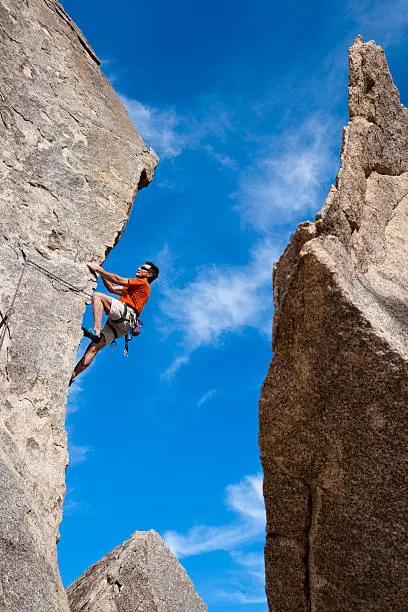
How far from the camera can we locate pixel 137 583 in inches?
284

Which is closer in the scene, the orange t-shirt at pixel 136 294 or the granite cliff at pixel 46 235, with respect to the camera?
the granite cliff at pixel 46 235

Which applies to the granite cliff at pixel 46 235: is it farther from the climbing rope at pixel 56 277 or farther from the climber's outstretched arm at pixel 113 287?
the climber's outstretched arm at pixel 113 287

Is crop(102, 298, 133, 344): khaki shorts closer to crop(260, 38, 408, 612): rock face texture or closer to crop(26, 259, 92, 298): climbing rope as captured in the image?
crop(26, 259, 92, 298): climbing rope

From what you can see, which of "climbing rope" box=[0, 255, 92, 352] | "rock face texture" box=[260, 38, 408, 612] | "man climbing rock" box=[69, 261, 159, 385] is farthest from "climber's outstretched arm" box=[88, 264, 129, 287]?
"rock face texture" box=[260, 38, 408, 612]

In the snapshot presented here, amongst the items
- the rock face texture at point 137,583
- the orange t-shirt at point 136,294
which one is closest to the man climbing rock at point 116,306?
the orange t-shirt at point 136,294

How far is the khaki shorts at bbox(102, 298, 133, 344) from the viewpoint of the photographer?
869cm

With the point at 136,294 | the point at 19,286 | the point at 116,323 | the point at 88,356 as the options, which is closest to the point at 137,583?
the point at 88,356

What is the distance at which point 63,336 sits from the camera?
772cm

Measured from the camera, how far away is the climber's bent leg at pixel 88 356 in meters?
8.30

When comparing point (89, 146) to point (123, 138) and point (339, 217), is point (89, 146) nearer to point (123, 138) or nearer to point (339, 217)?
point (123, 138)

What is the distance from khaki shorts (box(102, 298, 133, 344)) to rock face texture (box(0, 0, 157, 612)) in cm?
54

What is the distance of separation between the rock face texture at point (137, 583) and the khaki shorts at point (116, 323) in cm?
255

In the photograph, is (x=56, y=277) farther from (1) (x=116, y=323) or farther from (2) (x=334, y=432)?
(2) (x=334, y=432)

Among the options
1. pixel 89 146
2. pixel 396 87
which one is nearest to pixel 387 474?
pixel 396 87
